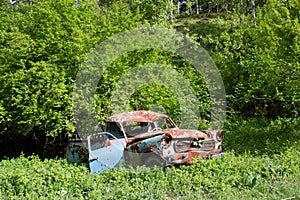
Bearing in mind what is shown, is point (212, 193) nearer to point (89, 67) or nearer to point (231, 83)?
point (89, 67)

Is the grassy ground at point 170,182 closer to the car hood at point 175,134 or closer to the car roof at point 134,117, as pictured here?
the car hood at point 175,134

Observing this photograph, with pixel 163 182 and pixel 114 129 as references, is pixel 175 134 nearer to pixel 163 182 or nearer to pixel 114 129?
pixel 163 182

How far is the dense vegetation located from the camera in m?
7.37

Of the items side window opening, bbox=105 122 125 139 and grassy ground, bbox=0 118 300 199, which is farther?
side window opening, bbox=105 122 125 139

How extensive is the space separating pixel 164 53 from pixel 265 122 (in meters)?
6.91

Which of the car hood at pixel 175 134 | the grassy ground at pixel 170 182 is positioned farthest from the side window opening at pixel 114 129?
the grassy ground at pixel 170 182

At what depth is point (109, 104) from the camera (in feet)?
38.7

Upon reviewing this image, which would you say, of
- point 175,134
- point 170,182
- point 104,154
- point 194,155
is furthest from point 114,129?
point 170,182

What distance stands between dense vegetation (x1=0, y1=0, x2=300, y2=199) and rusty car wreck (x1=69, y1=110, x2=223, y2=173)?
0.41 m

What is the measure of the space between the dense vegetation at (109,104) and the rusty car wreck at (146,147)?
0.41 metres

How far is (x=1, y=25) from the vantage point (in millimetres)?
11766

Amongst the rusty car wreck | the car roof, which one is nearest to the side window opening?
the rusty car wreck

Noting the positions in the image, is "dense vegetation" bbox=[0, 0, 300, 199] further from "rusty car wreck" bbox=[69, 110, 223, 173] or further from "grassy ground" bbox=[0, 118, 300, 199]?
"rusty car wreck" bbox=[69, 110, 223, 173]

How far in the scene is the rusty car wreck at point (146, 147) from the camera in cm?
856
